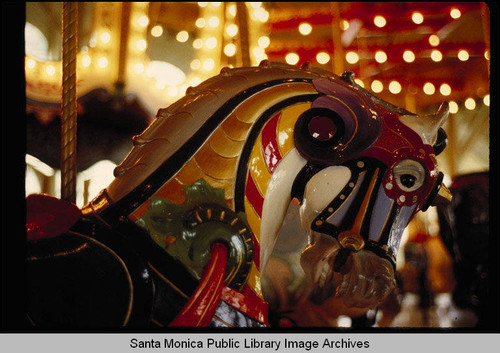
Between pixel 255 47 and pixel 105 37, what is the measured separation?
888 mm

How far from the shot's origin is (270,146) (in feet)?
3.37

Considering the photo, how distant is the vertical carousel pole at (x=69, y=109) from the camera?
1.15m

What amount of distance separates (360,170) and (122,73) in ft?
7.17

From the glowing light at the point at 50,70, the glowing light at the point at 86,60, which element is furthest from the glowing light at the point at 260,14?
the glowing light at the point at 50,70

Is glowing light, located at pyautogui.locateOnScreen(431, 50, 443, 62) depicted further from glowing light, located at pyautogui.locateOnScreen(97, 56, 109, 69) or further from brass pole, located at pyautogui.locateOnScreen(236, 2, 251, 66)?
brass pole, located at pyautogui.locateOnScreen(236, 2, 251, 66)

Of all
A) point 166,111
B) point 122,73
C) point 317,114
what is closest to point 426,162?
point 317,114

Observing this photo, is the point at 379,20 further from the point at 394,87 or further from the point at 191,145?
the point at 191,145

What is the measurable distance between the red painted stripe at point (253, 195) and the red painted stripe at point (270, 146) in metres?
0.05

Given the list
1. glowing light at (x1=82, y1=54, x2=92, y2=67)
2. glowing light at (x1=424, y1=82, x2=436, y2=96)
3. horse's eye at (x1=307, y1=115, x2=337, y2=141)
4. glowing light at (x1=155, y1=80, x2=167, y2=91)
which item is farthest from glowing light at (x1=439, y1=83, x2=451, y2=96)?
horse's eye at (x1=307, y1=115, x2=337, y2=141)

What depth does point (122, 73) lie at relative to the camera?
116 inches

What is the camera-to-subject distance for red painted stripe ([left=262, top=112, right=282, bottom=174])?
1.02 metres

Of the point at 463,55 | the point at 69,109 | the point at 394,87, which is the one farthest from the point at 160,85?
the point at 463,55

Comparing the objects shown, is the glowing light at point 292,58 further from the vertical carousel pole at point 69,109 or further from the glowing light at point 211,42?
the vertical carousel pole at point 69,109
